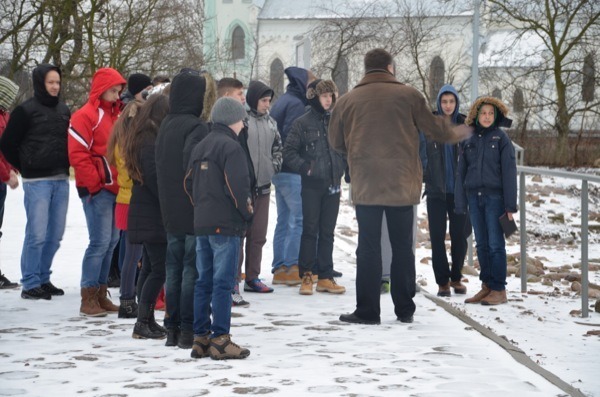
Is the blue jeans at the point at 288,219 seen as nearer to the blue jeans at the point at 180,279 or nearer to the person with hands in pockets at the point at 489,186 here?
the person with hands in pockets at the point at 489,186

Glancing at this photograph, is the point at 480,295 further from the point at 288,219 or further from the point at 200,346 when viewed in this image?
the point at 200,346

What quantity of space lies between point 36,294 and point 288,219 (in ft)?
8.19

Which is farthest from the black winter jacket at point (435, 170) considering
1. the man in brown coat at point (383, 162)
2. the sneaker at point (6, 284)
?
the sneaker at point (6, 284)

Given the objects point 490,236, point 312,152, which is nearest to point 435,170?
point 490,236

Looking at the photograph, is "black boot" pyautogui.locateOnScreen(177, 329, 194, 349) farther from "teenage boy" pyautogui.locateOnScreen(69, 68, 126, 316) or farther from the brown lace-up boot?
the brown lace-up boot

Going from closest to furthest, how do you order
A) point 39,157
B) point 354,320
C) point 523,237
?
point 354,320, point 39,157, point 523,237

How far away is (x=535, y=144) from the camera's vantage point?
110 ft

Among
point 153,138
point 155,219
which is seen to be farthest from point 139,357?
point 153,138

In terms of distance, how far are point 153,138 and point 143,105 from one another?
0.93 ft

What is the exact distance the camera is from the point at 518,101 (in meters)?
39.7

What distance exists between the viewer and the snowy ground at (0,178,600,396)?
6.14 m

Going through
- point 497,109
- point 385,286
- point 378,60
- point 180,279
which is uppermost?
point 378,60

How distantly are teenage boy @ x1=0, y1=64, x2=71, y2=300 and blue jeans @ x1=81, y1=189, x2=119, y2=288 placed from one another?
75cm

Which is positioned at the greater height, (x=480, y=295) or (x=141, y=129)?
(x=141, y=129)
